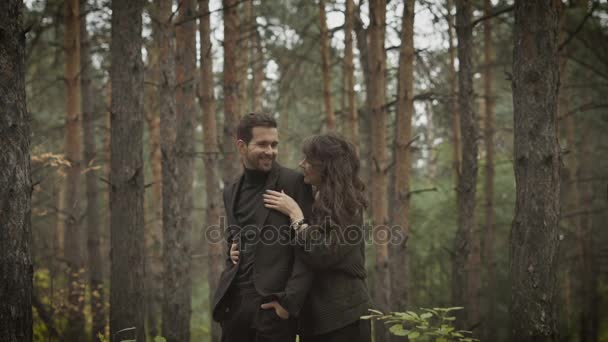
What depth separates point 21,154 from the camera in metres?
4.00

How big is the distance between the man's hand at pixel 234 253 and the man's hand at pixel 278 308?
0.49m

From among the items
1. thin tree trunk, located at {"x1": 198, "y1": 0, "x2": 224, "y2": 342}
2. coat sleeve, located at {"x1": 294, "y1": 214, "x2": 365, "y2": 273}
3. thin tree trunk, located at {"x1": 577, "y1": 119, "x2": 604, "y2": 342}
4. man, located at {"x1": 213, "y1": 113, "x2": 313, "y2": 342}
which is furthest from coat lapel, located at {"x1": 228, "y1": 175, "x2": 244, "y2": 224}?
thin tree trunk, located at {"x1": 577, "y1": 119, "x2": 604, "y2": 342}

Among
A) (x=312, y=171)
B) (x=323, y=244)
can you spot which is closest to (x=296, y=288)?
(x=323, y=244)

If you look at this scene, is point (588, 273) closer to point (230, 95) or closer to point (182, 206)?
point (230, 95)

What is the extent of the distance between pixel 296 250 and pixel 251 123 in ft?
3.75

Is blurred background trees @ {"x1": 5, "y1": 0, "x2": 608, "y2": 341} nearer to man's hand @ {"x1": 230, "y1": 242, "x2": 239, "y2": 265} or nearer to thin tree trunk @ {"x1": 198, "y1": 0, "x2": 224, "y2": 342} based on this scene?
thin tree trunk @ {"x1": 198, "y1": 0, "x2": 224, "y2": 342}

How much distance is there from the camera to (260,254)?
3.83 m

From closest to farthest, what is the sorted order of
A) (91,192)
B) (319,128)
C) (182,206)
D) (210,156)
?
(182,206) → (210,156) → (319,128) → (91,192)

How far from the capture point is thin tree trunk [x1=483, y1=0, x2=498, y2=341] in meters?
11.7

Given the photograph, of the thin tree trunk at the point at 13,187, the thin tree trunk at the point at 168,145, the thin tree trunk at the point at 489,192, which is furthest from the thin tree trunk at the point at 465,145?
the thin tree trunk at the point at 13,187

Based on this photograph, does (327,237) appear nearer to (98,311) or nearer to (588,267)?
(98,311)

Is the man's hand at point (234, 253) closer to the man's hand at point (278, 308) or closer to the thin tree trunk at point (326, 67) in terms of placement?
the man's hand at point (278, 308)

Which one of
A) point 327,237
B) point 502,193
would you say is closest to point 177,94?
point 327,237

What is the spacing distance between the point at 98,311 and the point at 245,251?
706 cm
